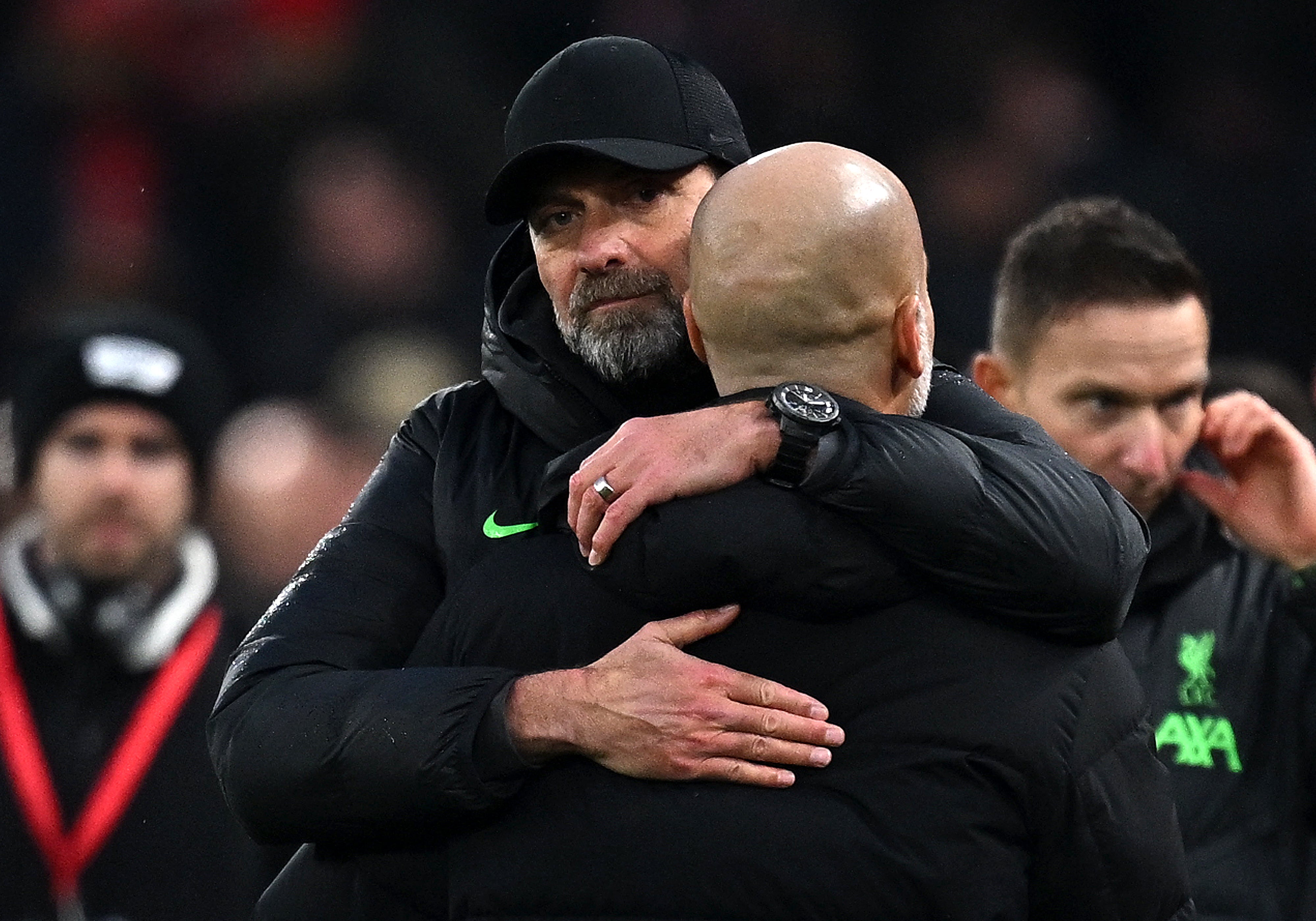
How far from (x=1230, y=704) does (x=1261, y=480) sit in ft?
1.13

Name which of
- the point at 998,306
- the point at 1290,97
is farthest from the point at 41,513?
the point at 1290,97

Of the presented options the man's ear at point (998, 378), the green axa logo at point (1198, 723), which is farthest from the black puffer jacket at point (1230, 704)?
the man's ear at point (998, 378)

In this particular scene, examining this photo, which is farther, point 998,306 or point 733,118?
point 998,306

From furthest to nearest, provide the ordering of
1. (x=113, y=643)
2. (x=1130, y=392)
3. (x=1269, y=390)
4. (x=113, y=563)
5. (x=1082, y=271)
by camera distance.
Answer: (x=113, y=563) → (x=113, y=643) → (x=1269, y=390) → (x=1082, y=271) → (x=1130, y=392)

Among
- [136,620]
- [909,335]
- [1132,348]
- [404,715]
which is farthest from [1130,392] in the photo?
[136,620]

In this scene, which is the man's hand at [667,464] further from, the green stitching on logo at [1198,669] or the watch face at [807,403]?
the green stitching on logo at [1198,669]

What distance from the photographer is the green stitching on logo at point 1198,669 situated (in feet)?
8.29

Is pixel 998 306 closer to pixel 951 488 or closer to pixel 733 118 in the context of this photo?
pixel 733 118

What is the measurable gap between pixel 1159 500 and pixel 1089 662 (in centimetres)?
111

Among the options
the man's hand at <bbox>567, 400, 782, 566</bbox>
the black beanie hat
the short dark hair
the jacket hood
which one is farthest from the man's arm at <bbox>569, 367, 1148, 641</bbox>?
the black beanie hat

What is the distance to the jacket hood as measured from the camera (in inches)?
77.0

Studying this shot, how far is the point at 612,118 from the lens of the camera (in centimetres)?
211

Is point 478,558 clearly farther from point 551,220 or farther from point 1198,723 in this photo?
point 1198,723

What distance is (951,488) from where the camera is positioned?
147 centimetres
